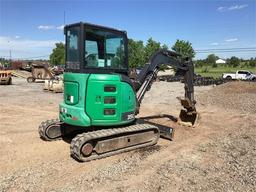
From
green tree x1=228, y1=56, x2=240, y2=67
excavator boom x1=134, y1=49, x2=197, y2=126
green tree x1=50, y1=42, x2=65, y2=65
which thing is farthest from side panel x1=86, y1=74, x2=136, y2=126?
green tree x1=228, y1=56, x2=240, y2=67

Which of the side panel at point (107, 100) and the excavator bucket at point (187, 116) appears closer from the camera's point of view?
the side panel at point (107, 100)

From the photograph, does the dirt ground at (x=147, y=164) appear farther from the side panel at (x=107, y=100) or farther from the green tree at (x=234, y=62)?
the green tree at (x=234, y=62)

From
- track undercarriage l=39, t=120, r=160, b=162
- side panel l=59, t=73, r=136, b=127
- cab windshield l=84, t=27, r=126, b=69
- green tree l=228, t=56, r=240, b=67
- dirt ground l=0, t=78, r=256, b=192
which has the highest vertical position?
green tree l=228, t=56, r=240, b=67

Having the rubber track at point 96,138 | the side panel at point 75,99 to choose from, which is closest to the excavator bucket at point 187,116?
the rubber track at point 96,138

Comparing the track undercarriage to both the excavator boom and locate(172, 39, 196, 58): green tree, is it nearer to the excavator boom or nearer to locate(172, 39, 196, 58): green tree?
the excavator boom

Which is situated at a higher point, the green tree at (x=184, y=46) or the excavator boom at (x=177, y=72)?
the green tree at (x=184, y=46)

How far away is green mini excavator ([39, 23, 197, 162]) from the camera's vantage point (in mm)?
7969

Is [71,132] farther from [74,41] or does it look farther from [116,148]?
[74,41]

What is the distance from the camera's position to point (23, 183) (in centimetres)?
654

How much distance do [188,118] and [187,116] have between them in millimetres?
82

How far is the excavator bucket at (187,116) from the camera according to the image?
461 inches

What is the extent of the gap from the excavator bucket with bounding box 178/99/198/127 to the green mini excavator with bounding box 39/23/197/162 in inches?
112

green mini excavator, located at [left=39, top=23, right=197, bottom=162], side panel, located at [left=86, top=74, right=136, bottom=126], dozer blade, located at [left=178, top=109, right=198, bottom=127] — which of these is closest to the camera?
green mini excavator, located at [left=39, top=23, right=197, bottom=162]

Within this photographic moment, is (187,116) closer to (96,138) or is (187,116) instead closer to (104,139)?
(104,139)
